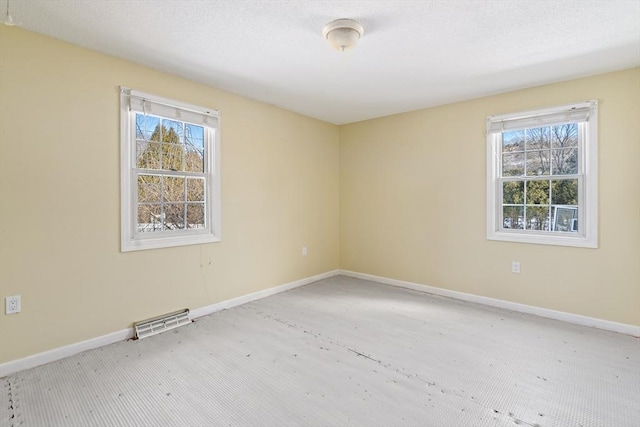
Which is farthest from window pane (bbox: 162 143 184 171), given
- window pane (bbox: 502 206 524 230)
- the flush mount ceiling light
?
window pane (bbox: 502 206 524 230)

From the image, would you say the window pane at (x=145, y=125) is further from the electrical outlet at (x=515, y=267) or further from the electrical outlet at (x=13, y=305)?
the electrical outlet at (x=515, y=267)

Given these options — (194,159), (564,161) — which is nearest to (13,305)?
(194,159)

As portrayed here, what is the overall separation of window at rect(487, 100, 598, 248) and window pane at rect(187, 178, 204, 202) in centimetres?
322

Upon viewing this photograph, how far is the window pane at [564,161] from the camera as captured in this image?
10.4 ft

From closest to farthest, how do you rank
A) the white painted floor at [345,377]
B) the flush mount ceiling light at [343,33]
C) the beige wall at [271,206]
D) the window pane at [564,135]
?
the white painted floor at [345,377], the flush mount ceiling light at [343,33], the beige wall at [271,206], the window pane at [564,135]

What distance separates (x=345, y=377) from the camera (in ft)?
7.04

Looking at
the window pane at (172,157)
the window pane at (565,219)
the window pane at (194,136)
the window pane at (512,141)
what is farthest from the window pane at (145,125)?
the window pane at (565,219)

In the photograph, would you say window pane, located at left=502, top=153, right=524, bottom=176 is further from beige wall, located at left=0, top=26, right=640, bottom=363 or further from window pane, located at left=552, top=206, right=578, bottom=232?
window pane, located at left=552, top=206, right=578, bottom=232

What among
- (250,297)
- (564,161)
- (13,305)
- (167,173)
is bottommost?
(250,297)

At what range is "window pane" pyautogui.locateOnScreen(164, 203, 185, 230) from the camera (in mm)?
3104

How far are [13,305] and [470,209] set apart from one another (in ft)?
14.1

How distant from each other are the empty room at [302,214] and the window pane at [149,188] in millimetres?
21

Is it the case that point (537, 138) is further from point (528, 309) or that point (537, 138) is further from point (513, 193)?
point (528, 309)

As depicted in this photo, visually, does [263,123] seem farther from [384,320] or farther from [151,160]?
[384,320]
